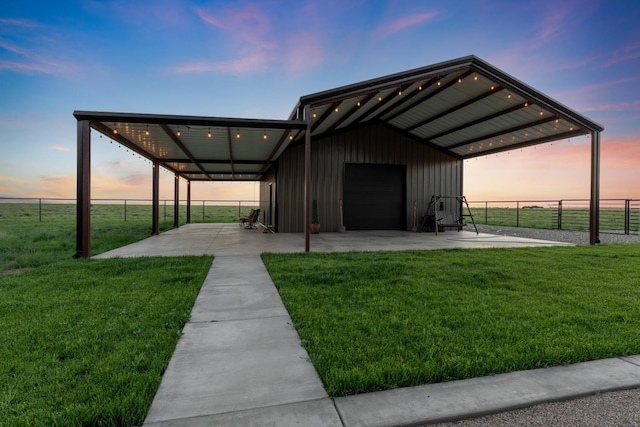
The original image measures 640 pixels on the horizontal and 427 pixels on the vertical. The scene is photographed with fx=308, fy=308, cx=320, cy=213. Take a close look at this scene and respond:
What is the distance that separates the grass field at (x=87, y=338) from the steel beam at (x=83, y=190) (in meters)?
1.03

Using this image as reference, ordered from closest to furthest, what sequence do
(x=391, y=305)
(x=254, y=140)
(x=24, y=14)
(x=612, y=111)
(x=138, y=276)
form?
(x=391, y=305) < (x=138, y=276) < (x=254, y=140) < (x=24, y=14) < (x=612, y=111)

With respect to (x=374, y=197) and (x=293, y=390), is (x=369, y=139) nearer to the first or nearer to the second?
(x=374, y=197)

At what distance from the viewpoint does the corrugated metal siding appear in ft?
36.2

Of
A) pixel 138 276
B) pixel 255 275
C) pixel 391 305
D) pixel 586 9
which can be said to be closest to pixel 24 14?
pixel 138 276

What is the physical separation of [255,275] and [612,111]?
15.4 m

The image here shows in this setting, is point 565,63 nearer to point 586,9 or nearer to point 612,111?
point 586,9

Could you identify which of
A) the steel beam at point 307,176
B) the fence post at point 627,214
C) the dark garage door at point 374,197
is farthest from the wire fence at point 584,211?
the steel beam at point 307,176

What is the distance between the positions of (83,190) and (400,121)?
31.8 ft

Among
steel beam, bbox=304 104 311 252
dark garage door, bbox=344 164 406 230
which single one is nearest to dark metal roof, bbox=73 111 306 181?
steel beam, bbox=304 104 311 252

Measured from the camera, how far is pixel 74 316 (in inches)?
103

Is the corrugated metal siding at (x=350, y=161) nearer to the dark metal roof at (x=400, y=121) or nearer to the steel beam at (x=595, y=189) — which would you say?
the dark metal roof at (x=400, y=121)

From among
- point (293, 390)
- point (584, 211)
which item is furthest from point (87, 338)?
point (584, 211)

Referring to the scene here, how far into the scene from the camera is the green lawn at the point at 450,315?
6.00 ft

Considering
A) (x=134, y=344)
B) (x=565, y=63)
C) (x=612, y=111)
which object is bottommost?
(x=134, y=344)
